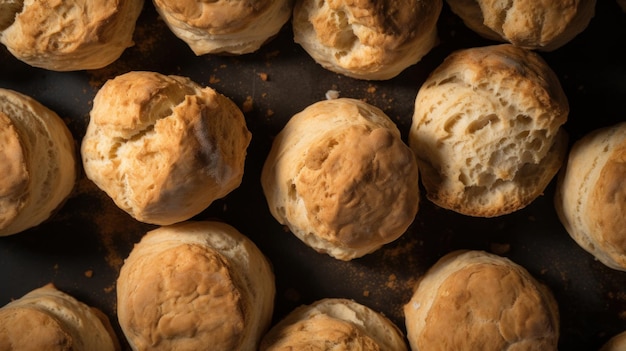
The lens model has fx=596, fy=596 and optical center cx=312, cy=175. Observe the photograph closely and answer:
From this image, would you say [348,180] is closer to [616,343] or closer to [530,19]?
[530,19]

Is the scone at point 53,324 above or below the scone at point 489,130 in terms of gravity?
below

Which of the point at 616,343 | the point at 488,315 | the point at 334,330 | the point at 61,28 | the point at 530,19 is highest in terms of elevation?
the point at 530,19

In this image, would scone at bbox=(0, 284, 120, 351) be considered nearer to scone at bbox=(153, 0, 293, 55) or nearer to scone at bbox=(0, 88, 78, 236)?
scone at bbox=(0, 88, 78, 236)

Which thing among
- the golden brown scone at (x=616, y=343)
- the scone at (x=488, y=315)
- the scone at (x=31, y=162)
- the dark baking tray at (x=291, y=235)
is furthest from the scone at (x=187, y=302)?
the golden brown scone at (x=616, y=343)

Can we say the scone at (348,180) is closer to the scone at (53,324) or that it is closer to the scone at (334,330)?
the scone at (334,330)

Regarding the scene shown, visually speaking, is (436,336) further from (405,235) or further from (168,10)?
(168,10)

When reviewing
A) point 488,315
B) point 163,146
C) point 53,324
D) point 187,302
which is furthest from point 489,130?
point 53,324
